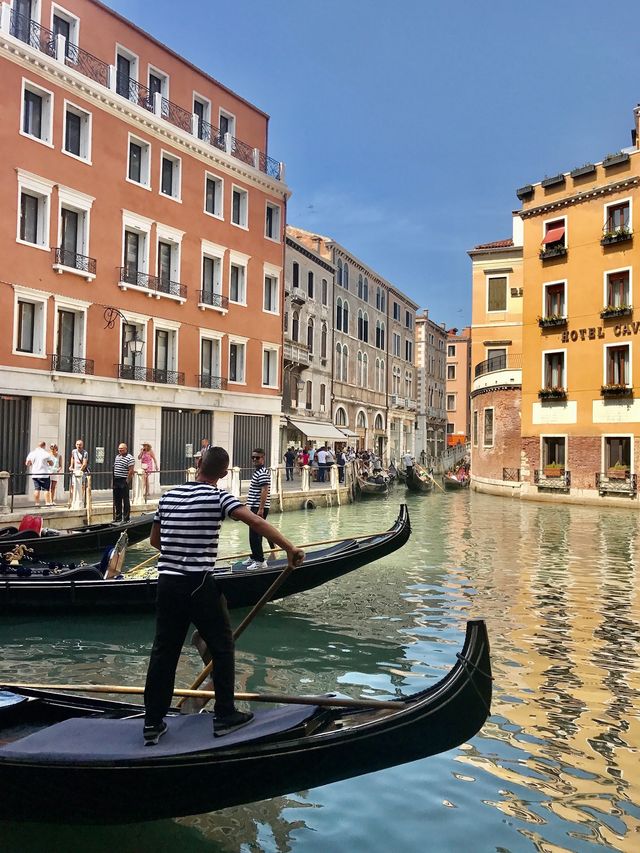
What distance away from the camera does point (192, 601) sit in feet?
10.6

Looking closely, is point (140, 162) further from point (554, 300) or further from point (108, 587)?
point (108, 587)

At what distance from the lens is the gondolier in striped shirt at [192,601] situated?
127 inches

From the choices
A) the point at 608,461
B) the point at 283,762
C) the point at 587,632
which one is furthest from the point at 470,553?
the point at 608,461

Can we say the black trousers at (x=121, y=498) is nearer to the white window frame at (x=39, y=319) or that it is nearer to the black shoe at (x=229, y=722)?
the white window frame at (x=39, y=319)

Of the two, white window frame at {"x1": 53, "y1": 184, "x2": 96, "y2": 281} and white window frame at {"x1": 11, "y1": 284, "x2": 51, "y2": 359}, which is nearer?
white window frame at {"x1": 11, "y1": 284, "x2": 51, "y2": 359}

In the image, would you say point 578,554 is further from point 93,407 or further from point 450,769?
point 93,407

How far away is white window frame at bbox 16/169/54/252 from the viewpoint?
15039 mm

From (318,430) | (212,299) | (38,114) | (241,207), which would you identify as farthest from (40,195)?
(318,430)

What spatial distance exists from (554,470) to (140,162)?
14243 mm

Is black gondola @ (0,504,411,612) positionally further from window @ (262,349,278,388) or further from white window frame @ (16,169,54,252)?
window @ (262,349,278,388)

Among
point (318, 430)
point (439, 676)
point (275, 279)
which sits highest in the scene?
point (275, 279)

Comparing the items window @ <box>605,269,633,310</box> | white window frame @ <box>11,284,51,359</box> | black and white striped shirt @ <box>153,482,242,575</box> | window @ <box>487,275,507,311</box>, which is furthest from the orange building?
black and white striped shirt @ <box>153,482,242,575</box>

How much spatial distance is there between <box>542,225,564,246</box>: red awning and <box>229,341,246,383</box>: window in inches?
386

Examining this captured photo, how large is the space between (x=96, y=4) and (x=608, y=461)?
56.1 feet
